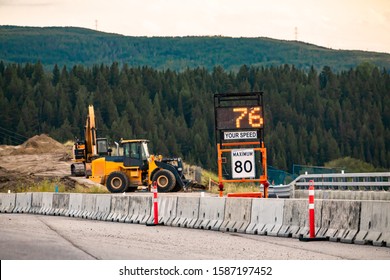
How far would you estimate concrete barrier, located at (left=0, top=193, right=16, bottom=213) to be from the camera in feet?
124

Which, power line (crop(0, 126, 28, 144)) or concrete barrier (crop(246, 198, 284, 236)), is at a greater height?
concrete barrier (crop(246, 198, 284, 236))

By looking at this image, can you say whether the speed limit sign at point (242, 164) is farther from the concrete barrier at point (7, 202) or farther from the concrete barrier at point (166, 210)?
the concrete barrier at point (7, 202)

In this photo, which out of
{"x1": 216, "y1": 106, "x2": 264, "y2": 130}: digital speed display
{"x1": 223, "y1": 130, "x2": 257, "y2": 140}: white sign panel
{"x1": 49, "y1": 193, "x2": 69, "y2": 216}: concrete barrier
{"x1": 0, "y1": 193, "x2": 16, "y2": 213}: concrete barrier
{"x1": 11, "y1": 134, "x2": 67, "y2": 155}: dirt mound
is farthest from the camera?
{"x1": 11, "y1": 134, "x2": 67, "y2": 155}: dirt mound

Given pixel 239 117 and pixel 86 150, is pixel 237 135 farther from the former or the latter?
pixel 86 150

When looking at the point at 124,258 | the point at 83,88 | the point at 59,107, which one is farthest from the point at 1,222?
the point at 83,88

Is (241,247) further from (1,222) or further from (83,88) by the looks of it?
(83,88)

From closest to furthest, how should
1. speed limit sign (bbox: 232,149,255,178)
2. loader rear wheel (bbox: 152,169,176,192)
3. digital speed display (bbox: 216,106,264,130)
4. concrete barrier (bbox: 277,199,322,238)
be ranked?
concrete barrier (bbox: 277,199,322,238) → speed limit sign (bbox: 232,149,255,178) → digital speed display (bbox: 216,106,264,130) → loader rear wheel (bbox: 152,169,176,192)

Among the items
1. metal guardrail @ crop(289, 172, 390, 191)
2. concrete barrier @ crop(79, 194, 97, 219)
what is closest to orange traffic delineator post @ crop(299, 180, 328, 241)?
concrete barrier @ crop(79, 194, 97, 219)

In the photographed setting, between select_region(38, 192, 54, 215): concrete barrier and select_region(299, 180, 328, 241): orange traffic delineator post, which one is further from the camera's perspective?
select_region(38, 192, 54, 215): concrete barrier

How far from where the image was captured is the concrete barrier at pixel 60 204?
3388 centimetres

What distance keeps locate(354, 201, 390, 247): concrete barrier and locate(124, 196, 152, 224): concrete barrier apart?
914 centimetres

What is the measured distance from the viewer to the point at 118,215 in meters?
29.5

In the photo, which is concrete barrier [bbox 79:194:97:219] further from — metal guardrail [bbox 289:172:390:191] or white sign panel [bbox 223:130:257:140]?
metal guardrail [bbox 289:172:390:191]
